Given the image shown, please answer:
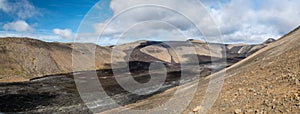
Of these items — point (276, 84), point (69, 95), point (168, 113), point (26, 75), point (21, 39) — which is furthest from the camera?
point (21, 39)

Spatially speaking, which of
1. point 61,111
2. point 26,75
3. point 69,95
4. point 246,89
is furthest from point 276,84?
point 26,75

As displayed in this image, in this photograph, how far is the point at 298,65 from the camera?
17672 mm

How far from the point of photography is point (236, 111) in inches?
552

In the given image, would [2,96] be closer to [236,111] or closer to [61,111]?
[61,111]

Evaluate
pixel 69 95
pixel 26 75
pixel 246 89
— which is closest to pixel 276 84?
pixel 246 89

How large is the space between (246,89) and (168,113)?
5971 millimetres

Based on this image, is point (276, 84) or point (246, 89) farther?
point (246, 89)

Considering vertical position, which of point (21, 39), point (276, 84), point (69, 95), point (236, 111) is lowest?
point (69, 95)

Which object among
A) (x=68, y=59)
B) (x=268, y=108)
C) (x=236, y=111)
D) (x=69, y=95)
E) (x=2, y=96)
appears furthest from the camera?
(x=68, y=59)

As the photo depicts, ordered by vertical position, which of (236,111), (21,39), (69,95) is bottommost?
(69,95)

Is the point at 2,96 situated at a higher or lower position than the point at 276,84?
lower

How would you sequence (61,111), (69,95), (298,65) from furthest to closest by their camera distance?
(69,95) < (61,111) < (298,65)

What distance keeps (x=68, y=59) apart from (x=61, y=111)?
7027cm

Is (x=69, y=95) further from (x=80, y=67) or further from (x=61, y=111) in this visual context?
(x=80, y=67)
